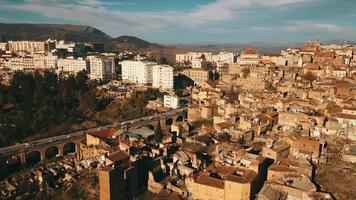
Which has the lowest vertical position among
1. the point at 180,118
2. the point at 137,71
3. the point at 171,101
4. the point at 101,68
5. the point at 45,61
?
the point at 180,118

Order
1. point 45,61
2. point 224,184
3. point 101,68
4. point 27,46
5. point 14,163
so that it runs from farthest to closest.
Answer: point 27,46 < point 45,61 < point 101,68 < point 14,163 < point 224,184

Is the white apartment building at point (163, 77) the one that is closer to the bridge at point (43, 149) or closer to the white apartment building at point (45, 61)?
the bridge at point (43, 149)

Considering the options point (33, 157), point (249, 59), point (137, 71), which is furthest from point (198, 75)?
point (33, 157)

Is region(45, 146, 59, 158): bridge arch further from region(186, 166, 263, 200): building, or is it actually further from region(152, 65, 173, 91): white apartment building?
region(152, 65, 173, 91): white apartment building

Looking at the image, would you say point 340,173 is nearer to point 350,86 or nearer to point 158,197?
point 158,197

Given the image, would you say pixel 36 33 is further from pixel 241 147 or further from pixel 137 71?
pixel 241 147

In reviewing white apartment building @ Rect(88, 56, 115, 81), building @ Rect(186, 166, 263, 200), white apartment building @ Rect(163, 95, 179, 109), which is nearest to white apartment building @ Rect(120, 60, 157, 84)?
white apartment building @ Rect(88, 56, 115, 81)

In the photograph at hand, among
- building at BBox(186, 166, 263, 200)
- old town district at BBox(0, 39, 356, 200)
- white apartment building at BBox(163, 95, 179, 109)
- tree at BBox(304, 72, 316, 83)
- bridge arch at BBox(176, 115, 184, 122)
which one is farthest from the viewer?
white apartment building at BBox(163, 95, 179, 109)
